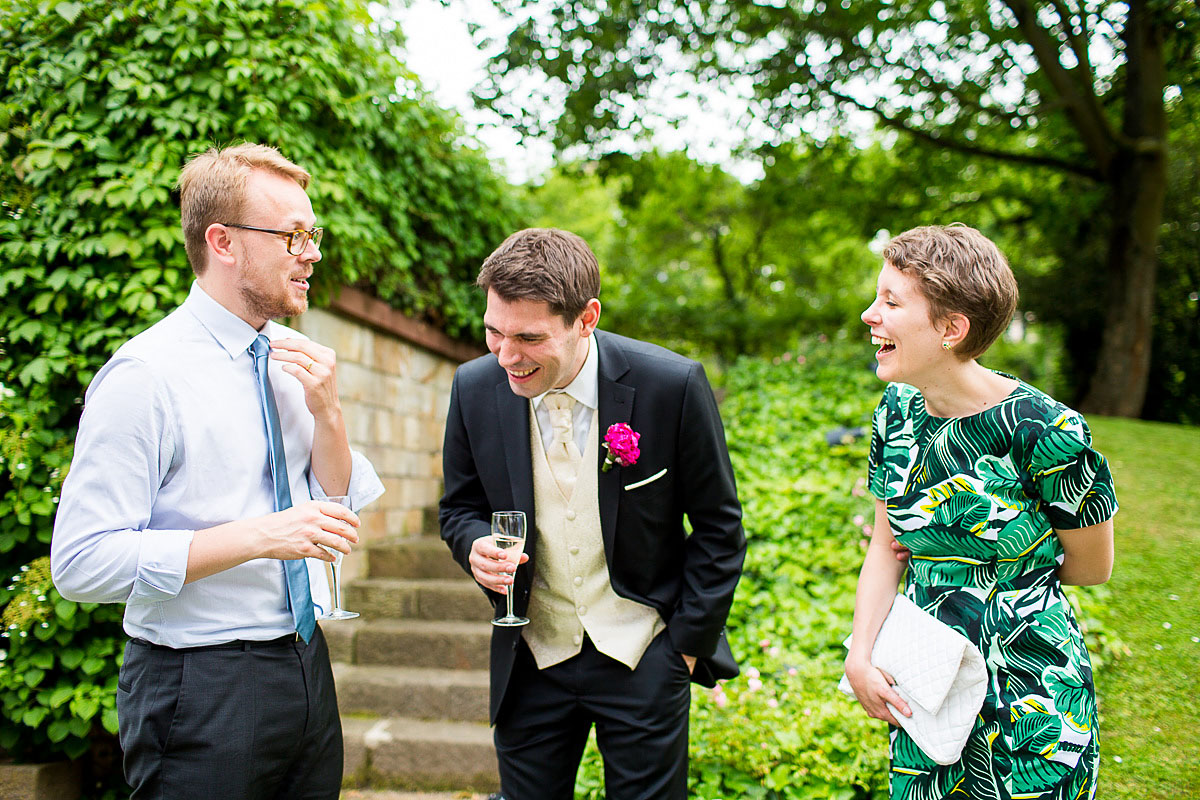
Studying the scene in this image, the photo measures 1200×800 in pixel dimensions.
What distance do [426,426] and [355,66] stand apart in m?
2.88

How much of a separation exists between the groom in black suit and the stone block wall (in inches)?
113

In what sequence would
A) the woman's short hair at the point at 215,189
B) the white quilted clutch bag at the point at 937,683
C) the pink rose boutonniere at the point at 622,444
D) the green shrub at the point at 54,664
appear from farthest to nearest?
1. the green shrub at the point at 54,664
2. the pink rose boutonniere at the point at 622,444
3. the woman's short hair at the point at 215,189
4. the white quilted clutch bag at the point at 937,683

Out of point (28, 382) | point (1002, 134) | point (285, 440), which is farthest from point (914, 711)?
point (1002, 134)

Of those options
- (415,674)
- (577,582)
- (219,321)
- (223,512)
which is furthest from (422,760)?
(219,321)

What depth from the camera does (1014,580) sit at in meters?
1.91

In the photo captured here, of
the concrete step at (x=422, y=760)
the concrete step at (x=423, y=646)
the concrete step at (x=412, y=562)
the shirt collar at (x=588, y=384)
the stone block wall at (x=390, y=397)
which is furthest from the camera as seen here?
the concrete step at (x=412, y=562)

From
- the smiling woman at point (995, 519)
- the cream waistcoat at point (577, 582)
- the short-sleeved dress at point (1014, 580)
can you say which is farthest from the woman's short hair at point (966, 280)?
the cream waistcoat at point (577, 582)

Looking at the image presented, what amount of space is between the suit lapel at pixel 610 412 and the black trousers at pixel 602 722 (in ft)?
1.20

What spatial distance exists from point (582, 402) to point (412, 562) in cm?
350

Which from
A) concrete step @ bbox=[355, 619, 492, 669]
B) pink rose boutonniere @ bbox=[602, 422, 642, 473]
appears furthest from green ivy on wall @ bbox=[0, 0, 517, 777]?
pink rose boutonniere @ bbox=[602, 422, 642, 473]

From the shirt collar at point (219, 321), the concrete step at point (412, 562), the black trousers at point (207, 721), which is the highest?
the shirt collar at point (219, 321)

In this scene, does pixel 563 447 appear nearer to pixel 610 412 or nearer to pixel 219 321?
pixel 610 412

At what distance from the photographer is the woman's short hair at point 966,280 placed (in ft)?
6.11

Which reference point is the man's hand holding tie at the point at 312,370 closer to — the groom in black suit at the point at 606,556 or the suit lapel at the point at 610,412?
the groom in black suit at the point at 606,556
